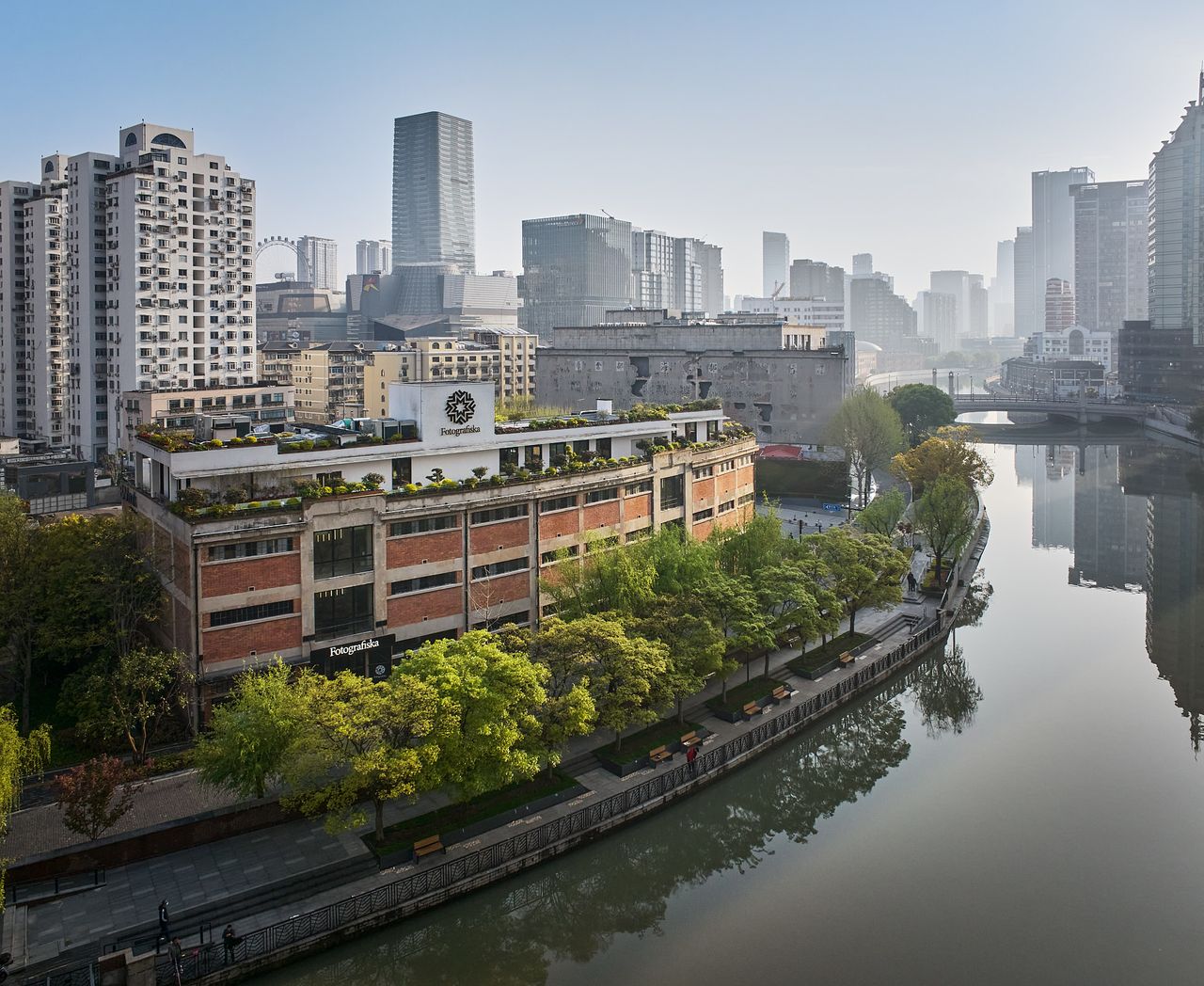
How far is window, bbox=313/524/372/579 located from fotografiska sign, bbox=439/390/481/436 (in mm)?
5465

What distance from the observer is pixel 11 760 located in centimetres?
2272

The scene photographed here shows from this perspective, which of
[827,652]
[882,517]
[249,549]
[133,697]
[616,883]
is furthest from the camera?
[882,517]

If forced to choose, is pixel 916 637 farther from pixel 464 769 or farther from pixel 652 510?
pixel 464 769

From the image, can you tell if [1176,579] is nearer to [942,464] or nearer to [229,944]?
[942,464]

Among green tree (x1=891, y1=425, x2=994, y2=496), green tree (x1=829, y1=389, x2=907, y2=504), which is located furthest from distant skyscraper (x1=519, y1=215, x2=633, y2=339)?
green tree (x1=891, y1=425, x2=994, y2=496)

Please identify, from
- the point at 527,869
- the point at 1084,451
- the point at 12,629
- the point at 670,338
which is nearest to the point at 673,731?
the point at 527,869

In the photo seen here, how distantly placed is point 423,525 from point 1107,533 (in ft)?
187

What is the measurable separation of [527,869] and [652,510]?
2125cm

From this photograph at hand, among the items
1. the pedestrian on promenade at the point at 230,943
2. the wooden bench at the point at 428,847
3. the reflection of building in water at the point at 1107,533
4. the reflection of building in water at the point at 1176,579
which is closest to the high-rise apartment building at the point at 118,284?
the wooden bench at the point at 428,847

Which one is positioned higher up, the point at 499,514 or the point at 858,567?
the point at 499,514

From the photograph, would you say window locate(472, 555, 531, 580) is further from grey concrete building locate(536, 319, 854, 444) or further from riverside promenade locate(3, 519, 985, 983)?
grey concrete building locate(536, 319, 854, 444)

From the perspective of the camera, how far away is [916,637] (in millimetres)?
44750

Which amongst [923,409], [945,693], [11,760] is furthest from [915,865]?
[923,409]

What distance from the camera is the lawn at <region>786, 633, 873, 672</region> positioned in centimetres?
4078
